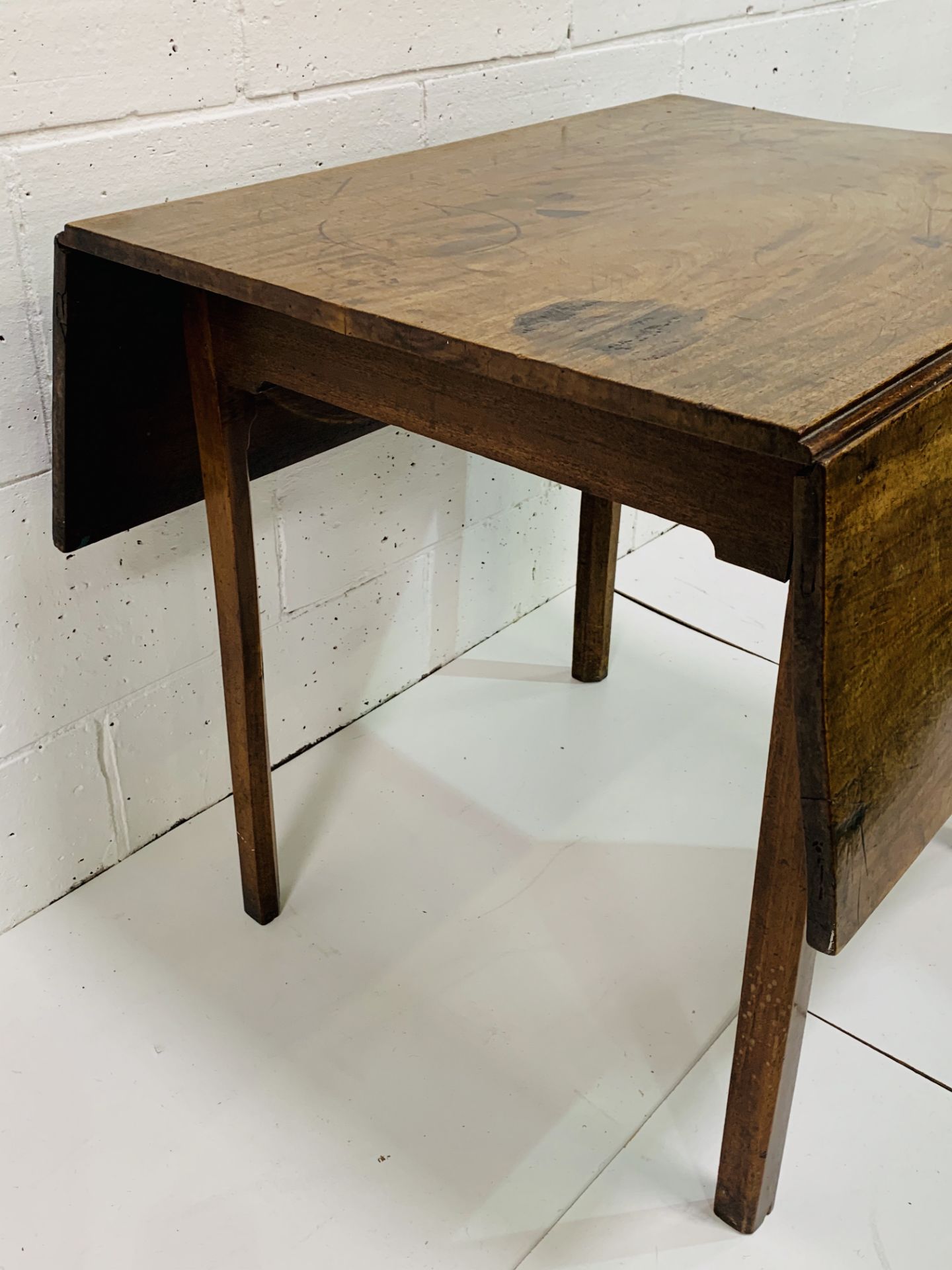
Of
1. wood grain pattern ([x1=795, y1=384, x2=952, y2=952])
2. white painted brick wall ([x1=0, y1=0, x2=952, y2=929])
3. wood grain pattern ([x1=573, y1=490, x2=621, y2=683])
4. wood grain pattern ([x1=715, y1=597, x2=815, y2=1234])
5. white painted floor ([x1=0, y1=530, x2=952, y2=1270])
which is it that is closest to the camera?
wood grain pattern ([x1=795, y1=384, x2=952, y2=952])

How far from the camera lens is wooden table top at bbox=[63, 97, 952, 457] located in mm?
738

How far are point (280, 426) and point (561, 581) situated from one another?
900 millimetres

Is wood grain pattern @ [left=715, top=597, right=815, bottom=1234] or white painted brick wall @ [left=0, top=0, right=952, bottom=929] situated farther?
white painted brick wall @ [left=0, top=0, right=952, bottom=929]

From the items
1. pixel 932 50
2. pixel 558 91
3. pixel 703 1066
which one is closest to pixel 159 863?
pixel 703 1066

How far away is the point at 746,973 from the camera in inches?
37.9

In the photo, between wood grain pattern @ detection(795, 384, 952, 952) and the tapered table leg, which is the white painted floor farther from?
wood grain pattern @ detection(795, 384, 952, 952)

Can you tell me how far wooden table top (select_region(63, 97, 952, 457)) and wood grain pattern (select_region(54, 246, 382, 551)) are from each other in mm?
61

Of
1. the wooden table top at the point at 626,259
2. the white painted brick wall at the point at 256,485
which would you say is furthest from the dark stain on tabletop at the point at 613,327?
the white painted brick wall at the point at 256,485

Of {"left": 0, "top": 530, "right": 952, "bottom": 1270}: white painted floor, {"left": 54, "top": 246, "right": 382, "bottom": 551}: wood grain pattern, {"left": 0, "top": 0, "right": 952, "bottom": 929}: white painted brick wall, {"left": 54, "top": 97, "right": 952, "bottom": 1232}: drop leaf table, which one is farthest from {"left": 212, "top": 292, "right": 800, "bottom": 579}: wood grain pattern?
{"left": 0, "top": 530, "right": 952, "bottom": 1270}: white painted floor

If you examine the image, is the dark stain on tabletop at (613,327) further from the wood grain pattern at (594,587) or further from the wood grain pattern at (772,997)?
the wood grain pattern at (594,587)

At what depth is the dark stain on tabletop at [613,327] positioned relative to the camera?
0.77m

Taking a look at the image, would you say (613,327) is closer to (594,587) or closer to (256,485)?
(256,485)

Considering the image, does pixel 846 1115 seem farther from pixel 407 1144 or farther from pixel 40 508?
pixel 40 508

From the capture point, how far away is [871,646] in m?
0.73
